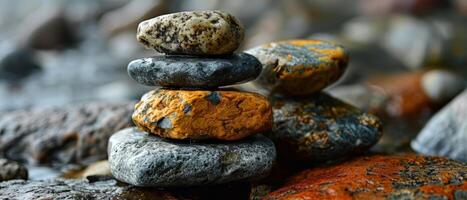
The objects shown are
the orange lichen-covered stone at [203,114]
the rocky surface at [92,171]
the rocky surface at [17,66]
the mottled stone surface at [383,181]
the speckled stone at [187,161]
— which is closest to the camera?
the mottled stone surface at [383,181]

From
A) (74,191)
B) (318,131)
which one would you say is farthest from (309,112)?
(74,191)

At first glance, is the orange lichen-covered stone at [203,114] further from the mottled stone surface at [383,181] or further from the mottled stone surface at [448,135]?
the mottled stone surface at [448,135]

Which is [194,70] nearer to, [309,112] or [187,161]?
[187,161]

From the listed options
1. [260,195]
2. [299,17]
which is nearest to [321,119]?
[260,195]

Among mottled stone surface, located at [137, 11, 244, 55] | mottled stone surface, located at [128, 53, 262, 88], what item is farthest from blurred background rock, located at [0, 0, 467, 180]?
mottled stone surface, located at [137, 11, 244, 55]

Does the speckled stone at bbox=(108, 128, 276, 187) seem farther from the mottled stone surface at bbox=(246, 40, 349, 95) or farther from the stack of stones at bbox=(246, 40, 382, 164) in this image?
the mottled stone surface at bbox=(246, 40, 349, 95)

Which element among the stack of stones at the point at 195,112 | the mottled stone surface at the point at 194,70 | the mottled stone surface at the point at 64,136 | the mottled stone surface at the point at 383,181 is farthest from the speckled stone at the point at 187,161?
the mottled stone surface at the point at 64,136
